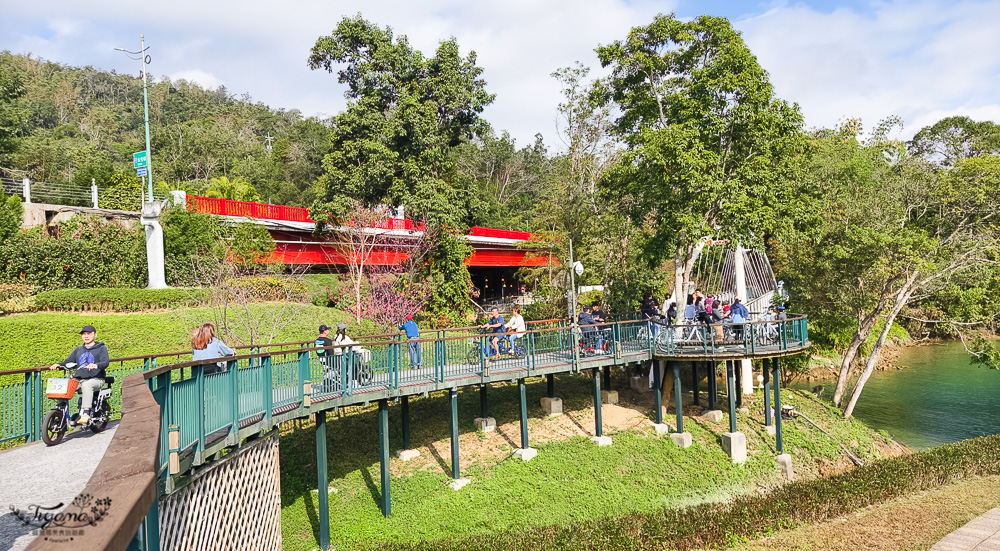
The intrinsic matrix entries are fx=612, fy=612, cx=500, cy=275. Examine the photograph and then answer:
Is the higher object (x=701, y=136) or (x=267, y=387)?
(x=701, y=136)

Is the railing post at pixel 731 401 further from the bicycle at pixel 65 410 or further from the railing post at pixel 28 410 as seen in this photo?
the railing post at pixel 28 410

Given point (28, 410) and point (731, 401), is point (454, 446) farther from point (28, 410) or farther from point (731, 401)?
point (731, 401)

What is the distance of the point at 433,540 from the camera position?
1198cm

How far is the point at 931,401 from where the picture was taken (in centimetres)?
2780

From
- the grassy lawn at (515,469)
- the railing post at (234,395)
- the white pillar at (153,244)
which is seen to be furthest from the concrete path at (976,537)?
the white pillar at (153,244)

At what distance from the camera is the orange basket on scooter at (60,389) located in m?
8.68

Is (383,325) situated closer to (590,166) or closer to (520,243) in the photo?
(590,166)

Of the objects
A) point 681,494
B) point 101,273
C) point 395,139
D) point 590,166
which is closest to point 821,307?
point 590,166

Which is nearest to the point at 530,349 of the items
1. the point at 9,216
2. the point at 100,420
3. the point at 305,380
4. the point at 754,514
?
the point at 754,514

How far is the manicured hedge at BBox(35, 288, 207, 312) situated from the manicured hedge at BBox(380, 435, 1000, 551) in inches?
601

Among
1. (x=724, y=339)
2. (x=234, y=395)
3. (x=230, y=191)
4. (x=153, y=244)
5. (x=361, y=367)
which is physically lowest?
(x=724, y=339)

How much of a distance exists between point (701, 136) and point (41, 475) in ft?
61.4

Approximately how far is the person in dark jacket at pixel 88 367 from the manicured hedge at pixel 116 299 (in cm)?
1378

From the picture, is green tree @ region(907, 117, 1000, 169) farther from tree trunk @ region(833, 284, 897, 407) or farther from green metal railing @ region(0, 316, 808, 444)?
green metal railing @ region(0, 316, 808, 444)
